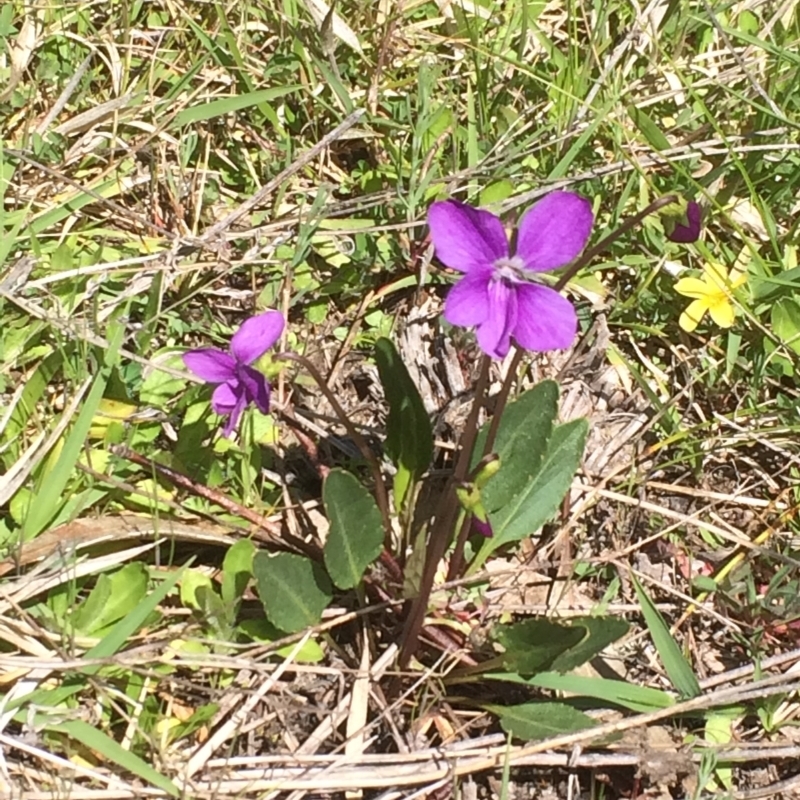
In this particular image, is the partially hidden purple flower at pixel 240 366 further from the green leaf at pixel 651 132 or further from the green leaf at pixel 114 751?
the green leaf at pixel 651 132

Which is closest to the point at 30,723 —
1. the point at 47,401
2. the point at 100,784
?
the point at 100,784

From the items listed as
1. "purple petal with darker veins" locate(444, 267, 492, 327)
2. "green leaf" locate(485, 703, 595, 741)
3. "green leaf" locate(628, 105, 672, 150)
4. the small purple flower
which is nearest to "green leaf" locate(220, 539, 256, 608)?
"green leaf" locate(485, 703, 595, 741)

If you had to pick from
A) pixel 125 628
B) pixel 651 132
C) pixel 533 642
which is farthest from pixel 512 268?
pixel 651 132

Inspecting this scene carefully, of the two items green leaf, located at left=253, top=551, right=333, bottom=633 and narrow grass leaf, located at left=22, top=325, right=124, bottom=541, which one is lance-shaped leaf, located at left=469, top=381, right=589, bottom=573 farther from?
narrow grass leaf, located at left=22, top=325, right=124, bottom=541

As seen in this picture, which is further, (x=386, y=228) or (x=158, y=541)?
(x=386, y=228)

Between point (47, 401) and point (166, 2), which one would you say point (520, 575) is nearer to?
point (47, 401)
